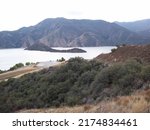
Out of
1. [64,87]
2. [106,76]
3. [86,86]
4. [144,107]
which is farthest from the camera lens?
[64,87]

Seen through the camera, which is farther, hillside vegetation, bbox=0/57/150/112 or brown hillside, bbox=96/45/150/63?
brown hillside, bbox=96/45/150/63

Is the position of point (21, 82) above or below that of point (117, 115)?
below

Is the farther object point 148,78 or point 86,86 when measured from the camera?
point 86,86

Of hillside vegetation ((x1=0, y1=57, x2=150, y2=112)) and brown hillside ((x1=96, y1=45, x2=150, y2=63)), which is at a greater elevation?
brown hillside ((x1=96, y1=45, x2=150, y2=63))

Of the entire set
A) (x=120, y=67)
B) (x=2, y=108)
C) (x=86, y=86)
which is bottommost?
(x=2, y=108)

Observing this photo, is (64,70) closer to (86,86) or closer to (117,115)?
(86,86)

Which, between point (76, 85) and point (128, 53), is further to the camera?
point (128, 53)

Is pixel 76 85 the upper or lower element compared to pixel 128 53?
lower

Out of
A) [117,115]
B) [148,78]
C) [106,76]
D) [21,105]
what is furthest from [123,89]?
[117,115]
